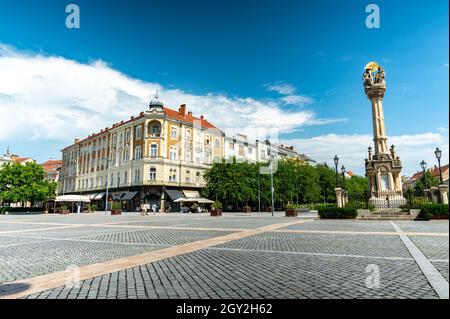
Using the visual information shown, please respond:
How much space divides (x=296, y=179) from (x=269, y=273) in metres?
52.5

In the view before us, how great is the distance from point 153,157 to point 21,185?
2571cm

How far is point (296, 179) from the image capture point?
56594 millimetres

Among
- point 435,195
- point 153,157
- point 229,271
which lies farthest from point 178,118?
point 229,271

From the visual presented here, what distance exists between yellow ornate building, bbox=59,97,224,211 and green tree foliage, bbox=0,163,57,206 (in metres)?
8.77

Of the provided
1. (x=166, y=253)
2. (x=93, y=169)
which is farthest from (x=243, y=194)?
(x=166, y=253)

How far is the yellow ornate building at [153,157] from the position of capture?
160 ft

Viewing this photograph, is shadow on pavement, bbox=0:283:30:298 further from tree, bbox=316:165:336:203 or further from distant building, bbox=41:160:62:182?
distant building, bbox=41:160:62:182

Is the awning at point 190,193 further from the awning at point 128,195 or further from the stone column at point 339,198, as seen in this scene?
the stone column at point 339,198

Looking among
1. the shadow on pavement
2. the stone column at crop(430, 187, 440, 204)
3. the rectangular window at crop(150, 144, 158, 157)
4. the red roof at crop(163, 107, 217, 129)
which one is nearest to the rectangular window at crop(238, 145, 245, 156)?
the red roof at crop(163, 107, 217, 129)

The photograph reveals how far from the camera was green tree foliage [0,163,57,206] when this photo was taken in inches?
2030

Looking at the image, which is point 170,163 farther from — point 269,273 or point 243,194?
point 269,273

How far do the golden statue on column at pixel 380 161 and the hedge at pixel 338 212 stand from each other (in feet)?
14.8
